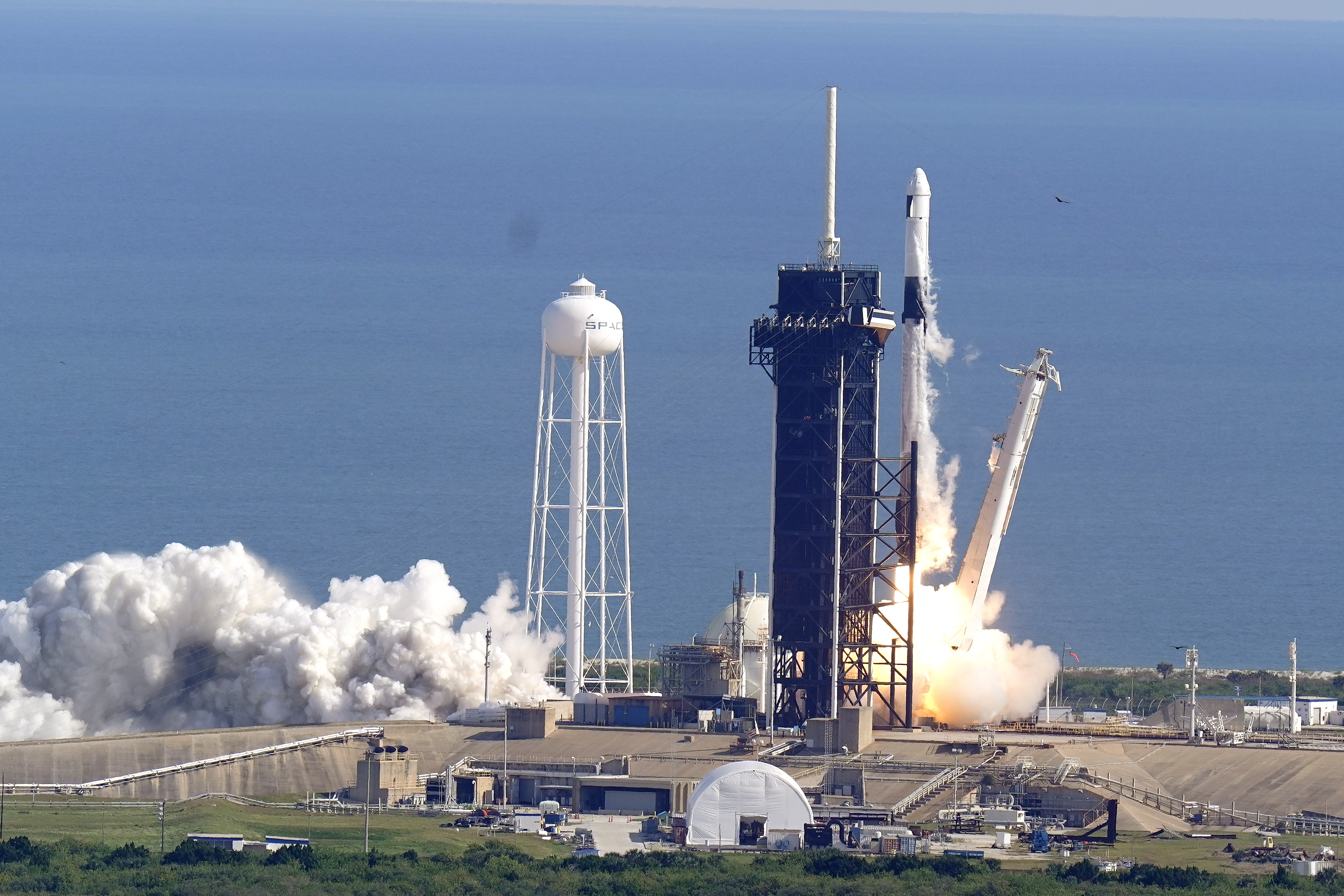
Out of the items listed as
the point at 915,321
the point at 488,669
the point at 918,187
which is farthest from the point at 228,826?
the point at 918,187

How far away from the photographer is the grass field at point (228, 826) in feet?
279

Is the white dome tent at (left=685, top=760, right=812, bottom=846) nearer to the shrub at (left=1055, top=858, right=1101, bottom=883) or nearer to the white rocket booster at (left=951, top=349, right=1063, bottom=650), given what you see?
the shrub at (left=1055, top=858, right=1101, bottom=883)

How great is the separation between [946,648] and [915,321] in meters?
11.0

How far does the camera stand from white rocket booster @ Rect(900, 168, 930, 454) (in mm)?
99688

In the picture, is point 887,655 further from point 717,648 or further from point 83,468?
point 83,468

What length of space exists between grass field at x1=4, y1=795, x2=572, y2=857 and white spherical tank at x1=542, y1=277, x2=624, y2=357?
65.2 feet

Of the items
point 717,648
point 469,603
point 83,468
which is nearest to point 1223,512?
point 469,603

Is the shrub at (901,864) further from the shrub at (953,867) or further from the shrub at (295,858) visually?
the shrub at (295,858)

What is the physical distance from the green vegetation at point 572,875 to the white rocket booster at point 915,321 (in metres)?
21.5

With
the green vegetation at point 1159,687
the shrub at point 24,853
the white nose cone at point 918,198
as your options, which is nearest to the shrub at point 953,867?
the shrub at point 24,853

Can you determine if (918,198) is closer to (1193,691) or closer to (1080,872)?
(1193,691)

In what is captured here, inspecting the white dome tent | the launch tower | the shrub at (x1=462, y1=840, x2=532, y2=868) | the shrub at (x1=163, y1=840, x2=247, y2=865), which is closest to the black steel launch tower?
the launch tower

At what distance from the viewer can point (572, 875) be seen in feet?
259

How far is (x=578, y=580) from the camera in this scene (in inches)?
4040
